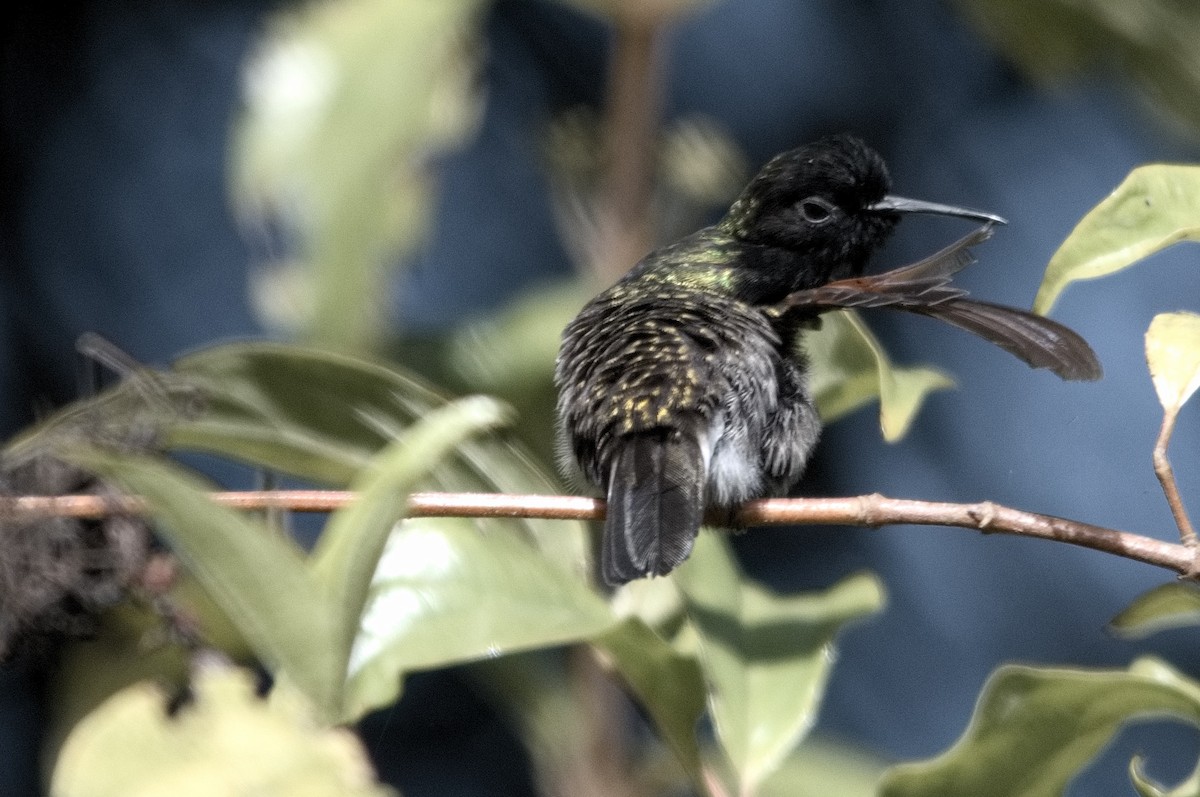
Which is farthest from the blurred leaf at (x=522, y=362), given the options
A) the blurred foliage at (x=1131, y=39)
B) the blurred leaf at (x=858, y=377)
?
the blurred foliage at (x=1131, y=39)

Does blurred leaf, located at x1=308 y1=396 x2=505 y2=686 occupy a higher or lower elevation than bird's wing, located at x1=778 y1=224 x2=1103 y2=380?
lower

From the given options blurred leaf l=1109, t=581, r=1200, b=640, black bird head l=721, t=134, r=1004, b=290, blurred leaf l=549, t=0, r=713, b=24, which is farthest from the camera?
blurred leaf l=549, t=0, r=713, b=24

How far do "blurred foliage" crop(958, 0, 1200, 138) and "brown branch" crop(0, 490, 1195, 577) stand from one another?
4.11 feet

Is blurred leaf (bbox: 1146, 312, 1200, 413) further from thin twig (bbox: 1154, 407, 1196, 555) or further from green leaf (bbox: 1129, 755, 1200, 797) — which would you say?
green leaf (bbox: 1129, 755, 1200, 797)

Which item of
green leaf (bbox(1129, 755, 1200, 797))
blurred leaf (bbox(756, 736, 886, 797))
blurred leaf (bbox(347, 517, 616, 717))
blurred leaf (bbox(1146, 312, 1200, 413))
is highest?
blurred leaf (bbox(1146, 312, 1200, 413))

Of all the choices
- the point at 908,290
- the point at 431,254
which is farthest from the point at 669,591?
the point at 431,254

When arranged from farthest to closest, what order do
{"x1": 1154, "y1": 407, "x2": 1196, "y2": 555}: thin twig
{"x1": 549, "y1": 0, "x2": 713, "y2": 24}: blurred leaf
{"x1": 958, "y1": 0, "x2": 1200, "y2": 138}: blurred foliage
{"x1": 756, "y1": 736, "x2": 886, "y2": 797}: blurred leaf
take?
{"x1": 958, "y1": 0, "x2": 1200, "y2": 138}: blurred foliage → {"x1": 549, "y1": 0, "x2": 713, "y2": 24}: blurred leaf → {"x1": 756, "y1": 736, "x2": 886, "y2": 797}: blurred leaf → {"x1": 1154, "y1": 407, "x2": 1196, "y2": 555}: thin twig

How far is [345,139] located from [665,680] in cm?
62

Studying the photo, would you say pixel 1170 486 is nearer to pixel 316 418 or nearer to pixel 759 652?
pixel 759 652

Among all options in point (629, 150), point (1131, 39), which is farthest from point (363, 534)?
point (1131, 39)

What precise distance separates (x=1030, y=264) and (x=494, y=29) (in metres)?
1.25

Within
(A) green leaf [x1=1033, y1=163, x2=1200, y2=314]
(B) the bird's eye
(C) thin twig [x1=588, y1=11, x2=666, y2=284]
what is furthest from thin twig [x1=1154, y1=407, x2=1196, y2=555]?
(C) thin twig [x1=588, y1=11, x2=666, y2=284]

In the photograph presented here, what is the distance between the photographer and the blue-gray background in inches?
103

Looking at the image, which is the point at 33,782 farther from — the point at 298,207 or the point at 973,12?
the point at 973,12
